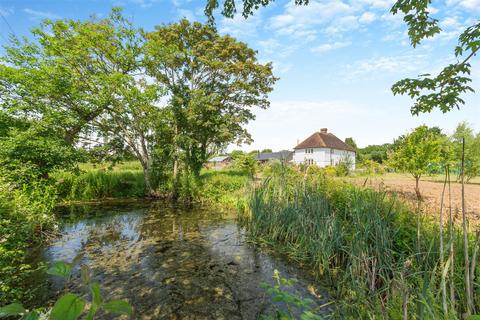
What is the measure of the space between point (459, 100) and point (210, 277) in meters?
5.52

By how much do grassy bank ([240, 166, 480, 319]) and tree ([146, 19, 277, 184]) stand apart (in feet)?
27.3

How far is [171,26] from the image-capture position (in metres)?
16.2

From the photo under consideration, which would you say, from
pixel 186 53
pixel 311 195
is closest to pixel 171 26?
pixel 186 53

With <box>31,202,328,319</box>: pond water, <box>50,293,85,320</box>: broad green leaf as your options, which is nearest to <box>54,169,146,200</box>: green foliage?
<box>31,202,328,319</box>: pond water

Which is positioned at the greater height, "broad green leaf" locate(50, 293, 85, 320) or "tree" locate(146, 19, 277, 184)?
"tree" locate(146, 19, 277, 184)

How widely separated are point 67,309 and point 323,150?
40088 mm

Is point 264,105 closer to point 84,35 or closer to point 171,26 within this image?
point 171,26

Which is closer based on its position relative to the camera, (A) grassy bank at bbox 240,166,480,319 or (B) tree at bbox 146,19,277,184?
(A) grassy bank at bbox 240,166,480,319

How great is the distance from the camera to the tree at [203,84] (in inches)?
566

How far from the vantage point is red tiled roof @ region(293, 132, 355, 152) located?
38791 millimetres

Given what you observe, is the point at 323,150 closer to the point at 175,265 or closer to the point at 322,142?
the point at 322,142

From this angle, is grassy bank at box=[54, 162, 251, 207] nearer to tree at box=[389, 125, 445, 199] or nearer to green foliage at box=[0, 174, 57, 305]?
green foliage at box=[0, 174, 57, 305]

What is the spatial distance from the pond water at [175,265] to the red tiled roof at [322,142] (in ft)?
107

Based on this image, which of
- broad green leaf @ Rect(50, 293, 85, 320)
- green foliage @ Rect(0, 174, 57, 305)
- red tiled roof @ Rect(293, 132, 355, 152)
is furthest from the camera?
red tiled roof @ Rect(293, 132, 355, 152)
